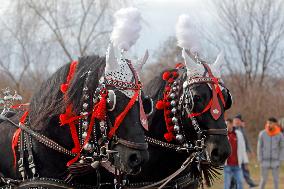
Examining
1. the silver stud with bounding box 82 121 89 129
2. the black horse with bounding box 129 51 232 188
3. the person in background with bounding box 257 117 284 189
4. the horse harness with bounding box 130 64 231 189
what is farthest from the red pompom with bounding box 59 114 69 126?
the person in background with bounding box 257 117 284 189

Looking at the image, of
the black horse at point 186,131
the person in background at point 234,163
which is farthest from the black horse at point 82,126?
the person in background at point 234,163

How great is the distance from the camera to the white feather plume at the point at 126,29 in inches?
184

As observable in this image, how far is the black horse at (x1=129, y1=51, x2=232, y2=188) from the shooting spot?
5.59 metres

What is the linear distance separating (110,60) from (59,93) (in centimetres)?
49

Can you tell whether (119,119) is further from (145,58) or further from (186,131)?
(186,131)

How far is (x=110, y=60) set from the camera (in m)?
4.37

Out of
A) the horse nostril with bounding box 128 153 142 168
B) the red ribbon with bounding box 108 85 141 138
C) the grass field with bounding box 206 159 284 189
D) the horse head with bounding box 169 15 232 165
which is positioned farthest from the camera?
the grass field with bounding box 206 159 284 189

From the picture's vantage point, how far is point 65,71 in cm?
466

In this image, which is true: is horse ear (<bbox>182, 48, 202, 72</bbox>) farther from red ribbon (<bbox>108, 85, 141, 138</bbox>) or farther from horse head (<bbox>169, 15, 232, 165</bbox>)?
red ribbon (<bbox>108, 85, 141, 138</bbox>)

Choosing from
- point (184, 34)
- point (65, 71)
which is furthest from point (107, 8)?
point (65, 71)

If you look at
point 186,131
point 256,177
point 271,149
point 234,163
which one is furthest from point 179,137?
point 256,177

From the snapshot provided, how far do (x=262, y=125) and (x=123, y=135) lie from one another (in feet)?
73.8

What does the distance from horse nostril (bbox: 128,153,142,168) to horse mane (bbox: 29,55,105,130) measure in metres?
0.57

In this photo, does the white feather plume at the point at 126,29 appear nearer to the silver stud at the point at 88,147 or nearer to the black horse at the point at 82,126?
the black horse at the point at 82,126
